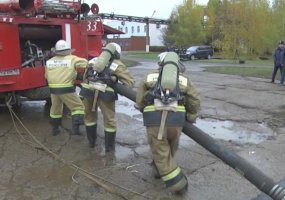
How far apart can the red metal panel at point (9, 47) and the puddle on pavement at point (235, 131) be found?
2706mm

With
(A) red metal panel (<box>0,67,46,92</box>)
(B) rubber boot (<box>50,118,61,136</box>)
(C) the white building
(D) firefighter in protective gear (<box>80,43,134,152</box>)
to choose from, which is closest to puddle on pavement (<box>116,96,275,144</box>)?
(D) firefighter in protective gear (<box>80,43,134,152</box>)

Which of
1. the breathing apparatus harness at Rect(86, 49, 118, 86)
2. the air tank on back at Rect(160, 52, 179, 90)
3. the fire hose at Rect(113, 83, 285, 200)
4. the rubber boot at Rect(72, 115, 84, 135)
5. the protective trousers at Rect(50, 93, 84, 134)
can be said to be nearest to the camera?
the fire hose at Rect(113, 83, 285, 200)

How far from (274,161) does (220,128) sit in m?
2.13

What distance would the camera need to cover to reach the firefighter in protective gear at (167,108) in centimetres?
446

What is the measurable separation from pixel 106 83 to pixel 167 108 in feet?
5.43

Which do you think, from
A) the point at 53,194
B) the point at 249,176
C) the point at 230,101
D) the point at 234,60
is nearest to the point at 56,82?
the point at 53,194

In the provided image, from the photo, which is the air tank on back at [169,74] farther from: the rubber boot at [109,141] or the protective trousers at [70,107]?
the protective trousers at [70,107]

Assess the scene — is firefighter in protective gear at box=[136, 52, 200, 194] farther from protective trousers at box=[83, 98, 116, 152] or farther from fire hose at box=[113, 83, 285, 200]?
protective trousers at box=[83, 98, 116, 152]

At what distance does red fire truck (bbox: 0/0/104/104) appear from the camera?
7.59m

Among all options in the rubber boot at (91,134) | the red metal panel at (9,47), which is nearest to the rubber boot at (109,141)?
the rubber boot at (91,134)

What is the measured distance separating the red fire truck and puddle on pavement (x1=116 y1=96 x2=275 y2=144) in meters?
1.98

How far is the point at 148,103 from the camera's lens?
472 cm

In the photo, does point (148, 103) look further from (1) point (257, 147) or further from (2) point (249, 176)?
(1) point (257, 147)

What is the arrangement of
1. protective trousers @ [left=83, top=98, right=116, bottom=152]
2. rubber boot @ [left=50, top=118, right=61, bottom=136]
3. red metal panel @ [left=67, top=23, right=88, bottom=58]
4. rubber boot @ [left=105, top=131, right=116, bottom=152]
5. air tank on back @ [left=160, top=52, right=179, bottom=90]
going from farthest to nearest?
red metal panel @ [left=67, top=23, right=88, bottom=58], rubber boot @ [left=50, top=118, right=61, bottom=136], rubber boot @ [left=105, top=131, right=116, bottom=152], protective trousers @ [left=83, top=98, right=116, bottom=152], air tank on back @ [left=160, top=52, right=179, bottom=90]
